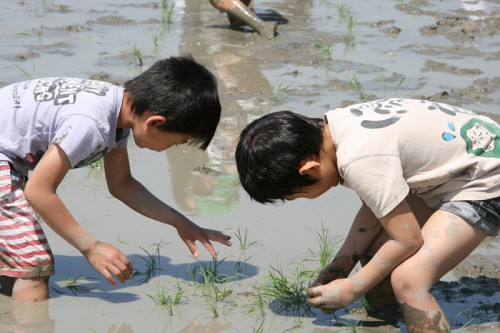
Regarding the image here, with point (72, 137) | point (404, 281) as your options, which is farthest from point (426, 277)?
point (72, 137)

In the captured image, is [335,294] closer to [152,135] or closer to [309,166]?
[309,166]

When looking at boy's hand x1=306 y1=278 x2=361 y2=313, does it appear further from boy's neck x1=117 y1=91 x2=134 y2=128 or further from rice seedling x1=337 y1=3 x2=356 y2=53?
rice seedling x1=337 y1=3 x2=356 y2=53

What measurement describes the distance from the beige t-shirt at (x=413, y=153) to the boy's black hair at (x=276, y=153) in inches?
4.2

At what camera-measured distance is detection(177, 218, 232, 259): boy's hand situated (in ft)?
12.1

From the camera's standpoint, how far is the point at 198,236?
147 inches

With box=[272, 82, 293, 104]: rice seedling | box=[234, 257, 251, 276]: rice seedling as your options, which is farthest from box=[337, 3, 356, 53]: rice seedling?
box=[234, 257, 251, 276]: rice seedling

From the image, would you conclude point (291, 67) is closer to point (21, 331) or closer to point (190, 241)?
point (190, 241)

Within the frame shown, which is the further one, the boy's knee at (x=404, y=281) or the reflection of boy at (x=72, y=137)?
the reflection of boy at (x=72, y=137)

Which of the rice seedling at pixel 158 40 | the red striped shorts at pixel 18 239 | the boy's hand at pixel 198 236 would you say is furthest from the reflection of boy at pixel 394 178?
the rice seedling at pixel 158 40

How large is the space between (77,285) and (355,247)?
1062mm

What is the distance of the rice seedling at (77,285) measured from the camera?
3.74 m

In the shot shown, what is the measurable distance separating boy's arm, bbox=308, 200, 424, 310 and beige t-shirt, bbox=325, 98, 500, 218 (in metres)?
0.07

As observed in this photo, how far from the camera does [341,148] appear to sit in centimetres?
319

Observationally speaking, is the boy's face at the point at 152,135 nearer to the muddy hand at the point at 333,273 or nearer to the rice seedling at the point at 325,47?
the muddy hand at the point at 333,273
